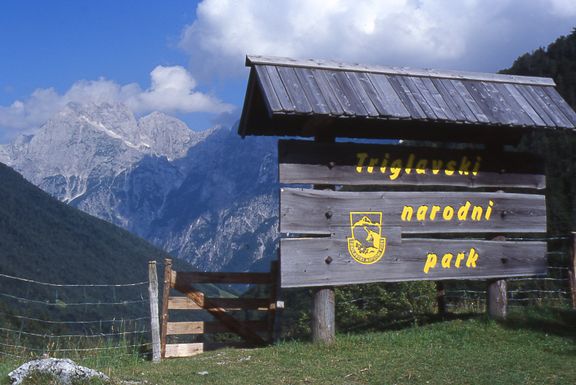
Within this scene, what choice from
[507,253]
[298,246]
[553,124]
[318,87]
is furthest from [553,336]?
[318,87]

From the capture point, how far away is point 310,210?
36.1 ft

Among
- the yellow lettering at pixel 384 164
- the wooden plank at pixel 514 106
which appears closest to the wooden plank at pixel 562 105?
the wooden plank at pixel 514 106

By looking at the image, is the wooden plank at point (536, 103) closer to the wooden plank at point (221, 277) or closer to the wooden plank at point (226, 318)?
the wooden plank at point (221, 277)

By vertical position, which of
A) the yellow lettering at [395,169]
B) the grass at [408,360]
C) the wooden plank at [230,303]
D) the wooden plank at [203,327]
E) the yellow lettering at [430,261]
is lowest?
the grass at [408,360]

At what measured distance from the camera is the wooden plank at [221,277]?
1210cm

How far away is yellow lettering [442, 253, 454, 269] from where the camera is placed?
1204 cm

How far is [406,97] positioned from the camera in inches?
452

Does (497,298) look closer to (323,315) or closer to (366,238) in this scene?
(366,238)

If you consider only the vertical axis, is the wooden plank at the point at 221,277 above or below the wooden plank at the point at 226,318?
above

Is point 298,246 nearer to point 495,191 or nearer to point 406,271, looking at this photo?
point 406,271

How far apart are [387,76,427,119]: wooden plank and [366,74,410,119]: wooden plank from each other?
0.07 m

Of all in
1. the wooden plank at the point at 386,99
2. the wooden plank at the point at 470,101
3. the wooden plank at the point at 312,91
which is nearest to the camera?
the wooden plank at the point at 312,91

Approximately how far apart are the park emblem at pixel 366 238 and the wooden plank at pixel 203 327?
2581mm

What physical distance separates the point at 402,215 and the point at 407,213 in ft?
0.36
